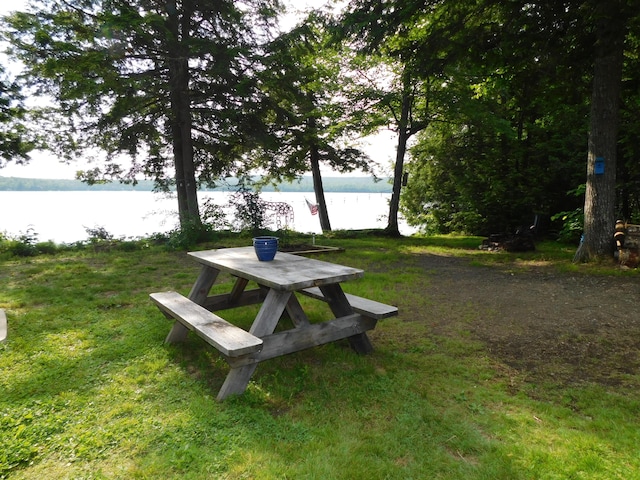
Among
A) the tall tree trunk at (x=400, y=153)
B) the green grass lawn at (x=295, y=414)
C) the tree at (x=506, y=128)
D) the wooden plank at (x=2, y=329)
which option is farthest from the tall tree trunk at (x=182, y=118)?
the wooden plank at (x=2, y=329)

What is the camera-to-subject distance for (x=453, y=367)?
112 inches

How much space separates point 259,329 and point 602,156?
260 inches

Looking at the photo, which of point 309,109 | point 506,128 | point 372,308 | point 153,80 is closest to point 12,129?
point 153,80

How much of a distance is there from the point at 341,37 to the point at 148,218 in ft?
22.5

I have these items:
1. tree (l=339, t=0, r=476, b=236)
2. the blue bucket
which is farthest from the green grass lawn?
tree (l=339, t=0, r=476, b=236)

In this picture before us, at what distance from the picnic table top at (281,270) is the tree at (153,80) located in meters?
6.03

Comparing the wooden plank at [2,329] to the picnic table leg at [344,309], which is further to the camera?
the picnic table leg at [344,309]

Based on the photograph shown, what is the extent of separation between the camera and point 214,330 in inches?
95.2

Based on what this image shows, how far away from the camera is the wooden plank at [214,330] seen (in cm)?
214

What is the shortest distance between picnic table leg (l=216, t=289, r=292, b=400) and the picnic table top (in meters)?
0.13

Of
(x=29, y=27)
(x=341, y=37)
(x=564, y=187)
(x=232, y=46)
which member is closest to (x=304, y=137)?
(x=232, y=46)

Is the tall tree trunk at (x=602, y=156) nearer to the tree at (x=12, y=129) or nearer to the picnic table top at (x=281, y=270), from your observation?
the picnic table top at (x=281, y=270)

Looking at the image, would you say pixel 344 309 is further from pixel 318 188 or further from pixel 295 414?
pixel 318 188

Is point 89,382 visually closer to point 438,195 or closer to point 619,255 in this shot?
point 619,255
